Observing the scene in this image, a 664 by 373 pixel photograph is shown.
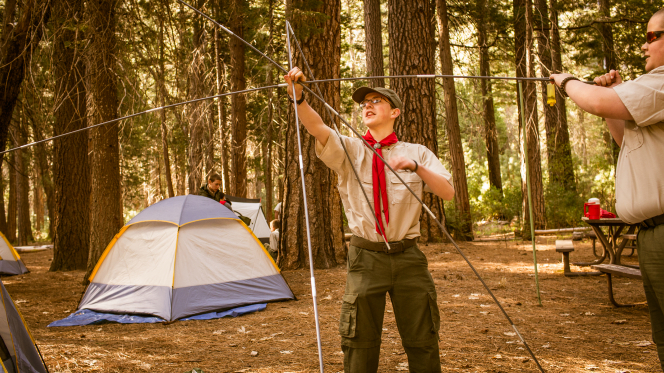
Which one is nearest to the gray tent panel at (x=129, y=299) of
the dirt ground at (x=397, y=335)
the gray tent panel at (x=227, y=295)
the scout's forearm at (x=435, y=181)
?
the gray tent panel at (x=227, y=295)

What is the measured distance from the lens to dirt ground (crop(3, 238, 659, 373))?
3775mm

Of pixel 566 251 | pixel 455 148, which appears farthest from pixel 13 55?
pixel 455 148

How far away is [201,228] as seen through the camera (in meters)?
6.32

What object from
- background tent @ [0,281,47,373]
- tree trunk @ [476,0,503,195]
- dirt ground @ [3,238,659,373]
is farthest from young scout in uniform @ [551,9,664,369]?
tree trunk @ [476,0,503,195]

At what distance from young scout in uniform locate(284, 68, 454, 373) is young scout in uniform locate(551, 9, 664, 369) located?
77cm

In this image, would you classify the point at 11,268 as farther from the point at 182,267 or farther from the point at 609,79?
the point at 609,79

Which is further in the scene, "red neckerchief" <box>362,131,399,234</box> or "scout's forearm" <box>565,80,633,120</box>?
"red neckerchief" <box>362,131,399,234</box>

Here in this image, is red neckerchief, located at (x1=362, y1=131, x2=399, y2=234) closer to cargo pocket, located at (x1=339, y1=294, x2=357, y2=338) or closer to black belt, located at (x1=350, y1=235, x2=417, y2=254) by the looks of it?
black belt, located at (x1=350, y1=235, x2=417, y2=254)

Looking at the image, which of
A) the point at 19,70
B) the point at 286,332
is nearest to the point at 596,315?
the point at 286,332

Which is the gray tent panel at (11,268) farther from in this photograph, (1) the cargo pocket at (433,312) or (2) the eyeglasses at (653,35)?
(2) the eyeglasses at (653,35)

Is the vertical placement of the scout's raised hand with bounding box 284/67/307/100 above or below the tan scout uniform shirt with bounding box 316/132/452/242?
above

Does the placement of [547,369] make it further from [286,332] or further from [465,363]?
[286,332]

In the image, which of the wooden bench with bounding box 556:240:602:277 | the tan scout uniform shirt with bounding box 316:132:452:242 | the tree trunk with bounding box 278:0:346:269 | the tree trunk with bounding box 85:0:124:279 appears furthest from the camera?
the tree trunk with bounding box 278:0:346:269

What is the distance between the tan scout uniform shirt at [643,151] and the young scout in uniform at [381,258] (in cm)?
79
